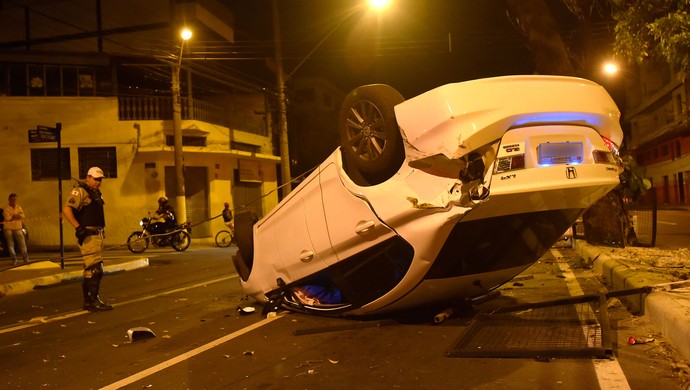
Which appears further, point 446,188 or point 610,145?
point 610,145

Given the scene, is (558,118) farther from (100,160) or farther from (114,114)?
(100,160)

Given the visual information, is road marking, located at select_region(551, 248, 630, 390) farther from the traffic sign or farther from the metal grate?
the traffic sign

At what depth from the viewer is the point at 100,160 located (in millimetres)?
21391

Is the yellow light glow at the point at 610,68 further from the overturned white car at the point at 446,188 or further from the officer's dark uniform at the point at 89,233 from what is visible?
the officer's dark uniform at the point at 89,233

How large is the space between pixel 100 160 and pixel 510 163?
20.6 metres

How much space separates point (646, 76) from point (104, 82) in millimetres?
44030

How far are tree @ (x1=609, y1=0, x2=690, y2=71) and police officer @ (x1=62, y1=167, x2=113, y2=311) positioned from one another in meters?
7.03

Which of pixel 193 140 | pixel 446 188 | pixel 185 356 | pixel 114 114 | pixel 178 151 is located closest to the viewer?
pixel 446 188

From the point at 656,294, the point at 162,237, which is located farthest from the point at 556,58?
the point at 162,237

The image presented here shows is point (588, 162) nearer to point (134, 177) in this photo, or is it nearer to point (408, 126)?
point (408, 126)

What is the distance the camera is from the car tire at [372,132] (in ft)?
13.8

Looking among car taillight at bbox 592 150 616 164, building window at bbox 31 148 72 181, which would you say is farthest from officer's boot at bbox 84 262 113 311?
building window at bbox 31 148 72 181

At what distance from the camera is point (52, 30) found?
24.4m

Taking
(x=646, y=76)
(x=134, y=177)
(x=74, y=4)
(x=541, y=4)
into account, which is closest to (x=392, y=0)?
(x=541, y=4)
